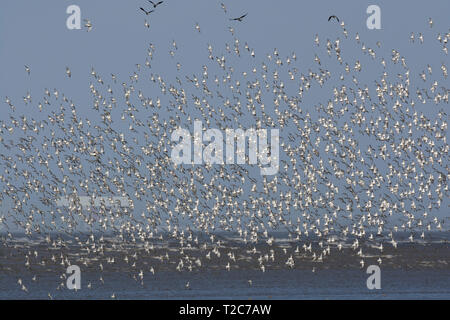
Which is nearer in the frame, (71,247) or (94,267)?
(94,267)

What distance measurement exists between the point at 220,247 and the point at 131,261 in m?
31.7

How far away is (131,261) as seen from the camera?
109m

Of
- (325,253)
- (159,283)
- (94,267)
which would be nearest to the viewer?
(159,283)

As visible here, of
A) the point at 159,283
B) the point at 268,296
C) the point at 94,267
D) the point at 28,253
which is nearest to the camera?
the point at 268,296

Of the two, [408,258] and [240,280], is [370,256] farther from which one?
[240,280]

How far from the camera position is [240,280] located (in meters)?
87.7

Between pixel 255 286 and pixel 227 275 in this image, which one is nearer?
pixel 255 286

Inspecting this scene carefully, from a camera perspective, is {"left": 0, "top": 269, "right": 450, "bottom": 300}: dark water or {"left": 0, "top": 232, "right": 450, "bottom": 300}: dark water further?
{"left": 0, "top": 232, "right": 450, "bottom": 300}: dark water

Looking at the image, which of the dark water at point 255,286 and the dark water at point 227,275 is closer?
the dark water at point 255,286
